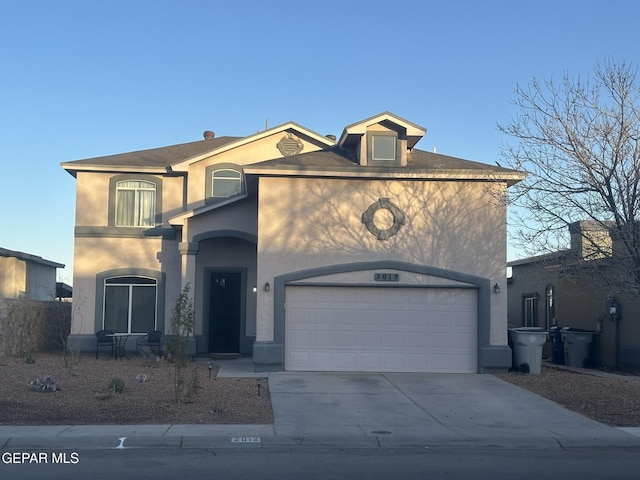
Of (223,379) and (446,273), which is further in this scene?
(446,273)

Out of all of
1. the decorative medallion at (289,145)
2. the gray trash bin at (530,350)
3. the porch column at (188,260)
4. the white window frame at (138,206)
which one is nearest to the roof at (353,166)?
the white window frame at (138,206)

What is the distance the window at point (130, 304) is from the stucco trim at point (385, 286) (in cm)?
593

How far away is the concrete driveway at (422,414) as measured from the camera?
34.6 feet

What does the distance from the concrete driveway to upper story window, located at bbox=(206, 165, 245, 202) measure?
7.07m

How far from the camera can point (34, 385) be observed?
1416 centimetres

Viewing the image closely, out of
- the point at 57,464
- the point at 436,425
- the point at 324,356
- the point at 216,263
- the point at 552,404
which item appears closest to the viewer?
the point at 57,464

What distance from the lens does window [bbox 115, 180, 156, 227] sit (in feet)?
72.0

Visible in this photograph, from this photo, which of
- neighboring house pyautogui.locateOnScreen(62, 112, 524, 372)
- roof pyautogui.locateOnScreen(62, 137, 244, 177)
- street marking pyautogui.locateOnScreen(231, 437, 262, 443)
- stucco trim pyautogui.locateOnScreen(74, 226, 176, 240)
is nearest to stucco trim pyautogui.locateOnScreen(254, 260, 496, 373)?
neighboring house pyautogui.locateOnScreen(62, 112, 524, 372)

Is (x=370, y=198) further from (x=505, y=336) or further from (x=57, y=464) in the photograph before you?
(x=57, y=464)

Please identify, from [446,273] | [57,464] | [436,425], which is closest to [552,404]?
[436,425]

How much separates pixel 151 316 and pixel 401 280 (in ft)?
27.5

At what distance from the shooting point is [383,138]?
18.1 meters

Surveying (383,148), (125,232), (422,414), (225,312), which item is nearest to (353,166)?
(383,148)

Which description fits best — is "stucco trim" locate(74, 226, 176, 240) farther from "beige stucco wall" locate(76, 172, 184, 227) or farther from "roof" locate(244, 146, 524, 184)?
"roof" locate(244, 146, 524, 184)
